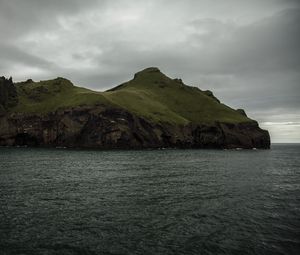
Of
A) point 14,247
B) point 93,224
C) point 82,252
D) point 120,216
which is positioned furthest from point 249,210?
point 14,247

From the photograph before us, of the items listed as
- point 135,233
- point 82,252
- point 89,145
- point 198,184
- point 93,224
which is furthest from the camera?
point 89,145

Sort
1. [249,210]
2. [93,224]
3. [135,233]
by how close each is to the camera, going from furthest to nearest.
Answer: [249,210]
[93,224]
[135,233]

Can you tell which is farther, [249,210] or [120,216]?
[249,210]

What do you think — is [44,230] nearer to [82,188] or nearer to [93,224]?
[93,224]

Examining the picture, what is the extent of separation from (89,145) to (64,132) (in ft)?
60.3

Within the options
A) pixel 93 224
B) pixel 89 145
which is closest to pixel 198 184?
pixel 93 224

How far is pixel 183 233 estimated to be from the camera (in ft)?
85.3

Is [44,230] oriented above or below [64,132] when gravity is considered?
below

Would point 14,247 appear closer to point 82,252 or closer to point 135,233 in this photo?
point 82,252

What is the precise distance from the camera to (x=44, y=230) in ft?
85.6

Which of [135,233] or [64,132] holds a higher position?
[64,132]

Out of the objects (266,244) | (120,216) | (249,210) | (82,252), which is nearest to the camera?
(82,252)

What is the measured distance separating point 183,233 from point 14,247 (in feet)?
40.9

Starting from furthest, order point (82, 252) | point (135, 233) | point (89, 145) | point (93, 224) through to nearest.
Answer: point (89, 145), point (93, 224), point (135, 233), point (82, 252)
